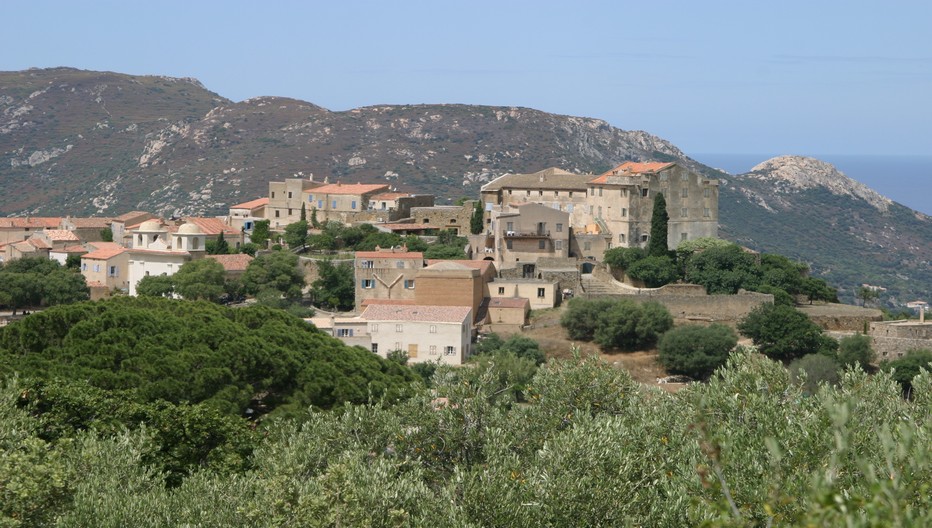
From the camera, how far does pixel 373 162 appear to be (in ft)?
443

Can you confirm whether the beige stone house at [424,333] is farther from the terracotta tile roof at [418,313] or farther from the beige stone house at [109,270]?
the beige stone house at [109,270]

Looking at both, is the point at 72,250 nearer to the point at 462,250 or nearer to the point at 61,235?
the point at 61,235

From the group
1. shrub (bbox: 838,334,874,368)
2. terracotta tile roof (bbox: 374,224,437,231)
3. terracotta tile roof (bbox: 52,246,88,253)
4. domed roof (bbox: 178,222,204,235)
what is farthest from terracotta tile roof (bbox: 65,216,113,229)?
shrub (bbox: 838,334,874,368)

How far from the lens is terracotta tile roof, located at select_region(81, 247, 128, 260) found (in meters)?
56.0

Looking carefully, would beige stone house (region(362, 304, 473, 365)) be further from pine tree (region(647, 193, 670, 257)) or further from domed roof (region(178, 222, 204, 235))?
domed roof (region(178, 222, 204, 235))

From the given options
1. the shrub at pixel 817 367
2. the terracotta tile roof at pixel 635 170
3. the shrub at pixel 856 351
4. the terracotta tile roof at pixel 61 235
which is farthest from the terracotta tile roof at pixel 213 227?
the shrub at pixel 856 351

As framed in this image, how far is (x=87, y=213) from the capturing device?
116250 mm

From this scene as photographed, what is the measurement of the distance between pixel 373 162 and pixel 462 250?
266ft

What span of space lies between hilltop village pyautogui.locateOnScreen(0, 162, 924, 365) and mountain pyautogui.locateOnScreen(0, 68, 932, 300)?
48.7 metres

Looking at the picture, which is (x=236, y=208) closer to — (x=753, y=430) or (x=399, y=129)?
(x=753, y=430)

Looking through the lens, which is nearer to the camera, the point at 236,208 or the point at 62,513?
the point at 62,513

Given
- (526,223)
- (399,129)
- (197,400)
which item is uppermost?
(399,129)

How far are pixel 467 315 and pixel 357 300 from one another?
657 centimetres

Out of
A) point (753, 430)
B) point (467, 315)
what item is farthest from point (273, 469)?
point (467, 315)
